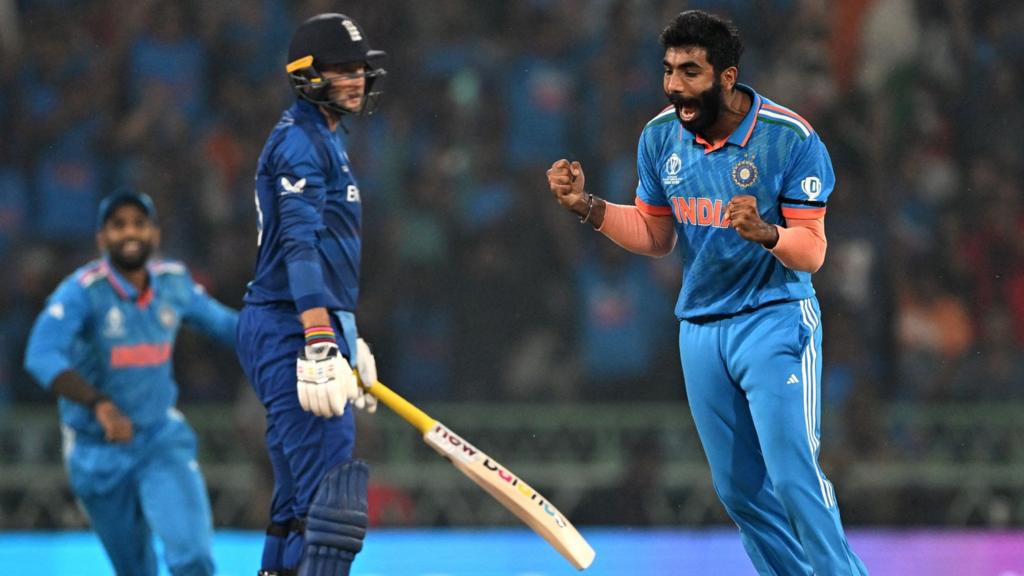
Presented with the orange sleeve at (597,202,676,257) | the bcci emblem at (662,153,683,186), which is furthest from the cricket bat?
the bcci emblem at (662,153,683,186)

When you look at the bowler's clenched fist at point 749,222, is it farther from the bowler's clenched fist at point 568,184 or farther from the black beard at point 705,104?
the bowler's clenched fist at point 568,184

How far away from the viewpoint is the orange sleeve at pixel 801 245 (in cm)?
468

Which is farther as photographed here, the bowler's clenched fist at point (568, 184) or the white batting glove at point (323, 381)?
the bowler's clenched fist at point (568, 184)

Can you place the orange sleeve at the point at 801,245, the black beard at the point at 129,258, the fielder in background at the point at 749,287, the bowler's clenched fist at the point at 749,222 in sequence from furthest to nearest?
the black beard at the point at 129,258, the fielder in background at the point at 749,287, the orange sleeve at the point at 801,245, the bowler's clenched fist at the point at 749,222

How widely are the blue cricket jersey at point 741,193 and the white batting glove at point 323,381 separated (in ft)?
3.80

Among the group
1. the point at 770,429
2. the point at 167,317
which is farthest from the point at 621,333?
the point at 770,429

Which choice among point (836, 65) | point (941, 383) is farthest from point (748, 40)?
point (941, 383)

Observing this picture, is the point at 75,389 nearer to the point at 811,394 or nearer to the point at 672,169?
the point at 672,169

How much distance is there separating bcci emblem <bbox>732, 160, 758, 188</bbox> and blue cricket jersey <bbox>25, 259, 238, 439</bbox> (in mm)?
2497

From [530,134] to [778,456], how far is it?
6.10 metres

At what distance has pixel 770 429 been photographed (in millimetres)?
4789

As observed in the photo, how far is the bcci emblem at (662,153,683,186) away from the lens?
505 cm

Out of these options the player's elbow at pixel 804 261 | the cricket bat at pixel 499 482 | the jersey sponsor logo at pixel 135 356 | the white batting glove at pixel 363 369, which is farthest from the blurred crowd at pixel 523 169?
the player's elbow at pixel 804 261

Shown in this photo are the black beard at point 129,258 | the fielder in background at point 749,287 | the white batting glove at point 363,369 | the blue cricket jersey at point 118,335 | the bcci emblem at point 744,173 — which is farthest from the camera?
the black beard at point 129,258
